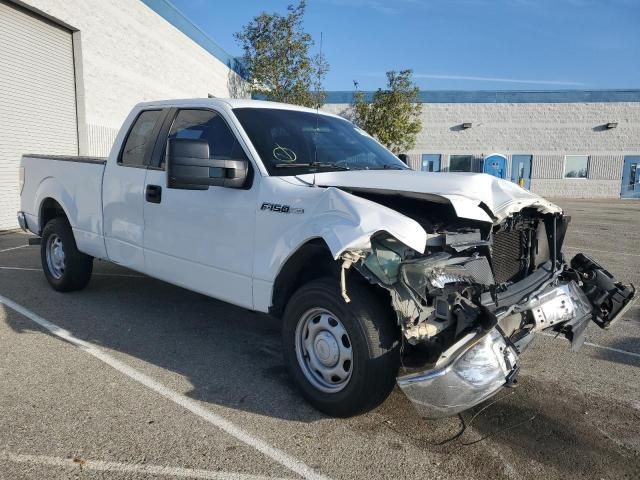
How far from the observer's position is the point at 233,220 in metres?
3.66

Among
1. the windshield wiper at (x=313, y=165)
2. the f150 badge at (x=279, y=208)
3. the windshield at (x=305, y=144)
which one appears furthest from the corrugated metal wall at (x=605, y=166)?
the f150 badge at (x=279, y=208)

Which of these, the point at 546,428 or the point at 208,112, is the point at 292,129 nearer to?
the point at 208,112

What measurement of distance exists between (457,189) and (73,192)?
4.35 metres

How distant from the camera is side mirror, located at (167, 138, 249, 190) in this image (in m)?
3.26

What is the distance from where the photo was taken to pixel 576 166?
29.2 meters

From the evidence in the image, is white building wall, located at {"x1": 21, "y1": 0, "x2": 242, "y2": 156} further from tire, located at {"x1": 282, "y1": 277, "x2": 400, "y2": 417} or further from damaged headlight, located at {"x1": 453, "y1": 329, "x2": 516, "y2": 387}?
damaged headlight, located at {"x1": 453, "y1": 329, "x2": 516, "y2": 387}

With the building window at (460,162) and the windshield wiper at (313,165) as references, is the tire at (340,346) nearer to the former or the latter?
the windshield wiper at (313,165)

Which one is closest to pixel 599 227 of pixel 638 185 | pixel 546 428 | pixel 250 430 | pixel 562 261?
pixel 562 261

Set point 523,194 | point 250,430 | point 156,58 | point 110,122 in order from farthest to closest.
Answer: point 156,58, point 110,122, point 523,194, point 250,430

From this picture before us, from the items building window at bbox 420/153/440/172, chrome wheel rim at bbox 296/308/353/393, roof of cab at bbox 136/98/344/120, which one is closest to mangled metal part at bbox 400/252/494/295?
chrome wheel rim at bbox 296/308/353/393

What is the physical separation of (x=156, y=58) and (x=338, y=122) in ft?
47.3

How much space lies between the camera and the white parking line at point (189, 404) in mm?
2711

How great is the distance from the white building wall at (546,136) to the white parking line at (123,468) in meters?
27.4

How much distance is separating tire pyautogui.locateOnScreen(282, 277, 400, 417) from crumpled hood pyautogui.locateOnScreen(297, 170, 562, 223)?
66 centimetres
